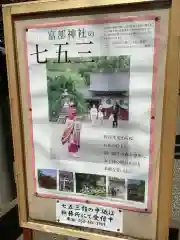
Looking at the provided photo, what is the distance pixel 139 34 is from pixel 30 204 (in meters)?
0.64

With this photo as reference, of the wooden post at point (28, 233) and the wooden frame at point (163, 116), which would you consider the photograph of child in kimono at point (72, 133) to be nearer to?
the wooden frame at point (163, 116)

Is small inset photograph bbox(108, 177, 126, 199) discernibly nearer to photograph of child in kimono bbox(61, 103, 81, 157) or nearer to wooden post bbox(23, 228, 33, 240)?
photograph of child in kimono bbox(61, 103, 81, 157)

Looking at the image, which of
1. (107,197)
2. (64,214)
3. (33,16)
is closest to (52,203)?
(64,214)

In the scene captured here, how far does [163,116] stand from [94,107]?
0.19 metres

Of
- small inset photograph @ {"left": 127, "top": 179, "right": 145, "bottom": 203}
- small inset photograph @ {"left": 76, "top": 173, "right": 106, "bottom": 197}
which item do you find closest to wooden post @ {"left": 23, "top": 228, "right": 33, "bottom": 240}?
small inset photograph @ {"left": 76, "top": 173, "right": 106, "bottom": 197}

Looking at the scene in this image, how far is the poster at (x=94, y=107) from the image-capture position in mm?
761

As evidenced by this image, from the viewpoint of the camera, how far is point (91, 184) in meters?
0.87

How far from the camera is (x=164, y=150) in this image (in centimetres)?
77

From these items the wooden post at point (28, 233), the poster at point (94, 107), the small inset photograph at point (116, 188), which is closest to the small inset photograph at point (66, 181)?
the poster at point (94, 107)

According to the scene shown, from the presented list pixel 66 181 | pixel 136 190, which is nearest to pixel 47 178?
pixel 66 181

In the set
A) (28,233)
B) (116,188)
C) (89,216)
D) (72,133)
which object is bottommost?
(28,233)

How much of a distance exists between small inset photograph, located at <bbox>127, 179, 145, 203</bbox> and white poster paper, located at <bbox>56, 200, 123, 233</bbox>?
62 mm

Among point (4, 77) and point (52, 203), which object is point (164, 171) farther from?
point (4, 77)

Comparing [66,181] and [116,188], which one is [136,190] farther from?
[66,181]
